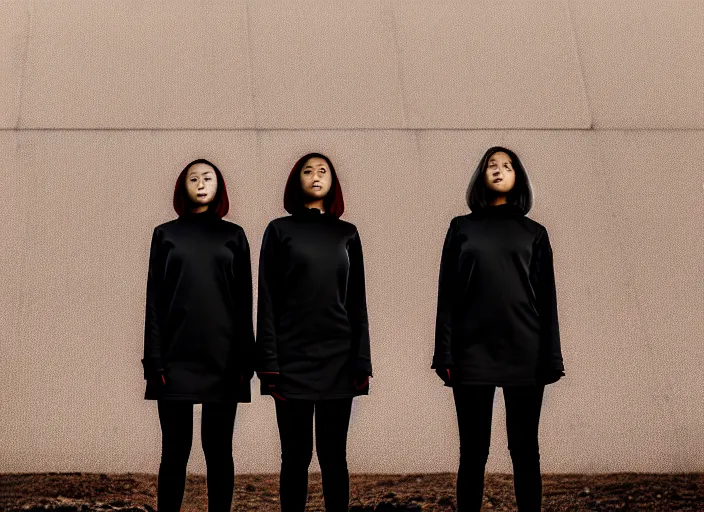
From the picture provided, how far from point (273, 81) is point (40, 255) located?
1.59 meters

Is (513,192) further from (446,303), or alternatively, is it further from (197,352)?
(197,352)

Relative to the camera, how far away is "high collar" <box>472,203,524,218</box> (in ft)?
8.22

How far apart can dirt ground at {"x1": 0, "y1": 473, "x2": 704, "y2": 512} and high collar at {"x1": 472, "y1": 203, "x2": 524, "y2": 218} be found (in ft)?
4.61

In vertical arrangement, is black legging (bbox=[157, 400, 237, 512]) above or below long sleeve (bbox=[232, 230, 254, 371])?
below

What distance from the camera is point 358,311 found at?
2.37 m

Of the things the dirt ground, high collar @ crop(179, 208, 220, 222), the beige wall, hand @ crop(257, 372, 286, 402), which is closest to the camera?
hand @ crop(257, 372, 286, 402)

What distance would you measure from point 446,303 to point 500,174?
53 cm

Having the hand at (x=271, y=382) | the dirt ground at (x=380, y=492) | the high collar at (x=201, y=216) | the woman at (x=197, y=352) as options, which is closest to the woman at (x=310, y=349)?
the hand at (x=271, y=382)

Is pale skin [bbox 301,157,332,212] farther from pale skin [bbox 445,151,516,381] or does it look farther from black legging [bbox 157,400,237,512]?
black legging [bbox 157,400,237,512]

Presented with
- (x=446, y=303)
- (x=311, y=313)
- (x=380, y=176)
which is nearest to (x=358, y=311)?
(x=311, y=313)

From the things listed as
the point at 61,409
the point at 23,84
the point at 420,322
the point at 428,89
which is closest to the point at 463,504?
the point at 420,322

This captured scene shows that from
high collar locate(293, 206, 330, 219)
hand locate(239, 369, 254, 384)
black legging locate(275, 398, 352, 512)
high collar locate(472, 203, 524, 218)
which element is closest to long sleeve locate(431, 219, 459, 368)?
high collar locate(472, 203, 524, 218)

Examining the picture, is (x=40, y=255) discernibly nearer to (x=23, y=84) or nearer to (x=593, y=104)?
(x=23, y=84)

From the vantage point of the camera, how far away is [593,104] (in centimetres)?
403
